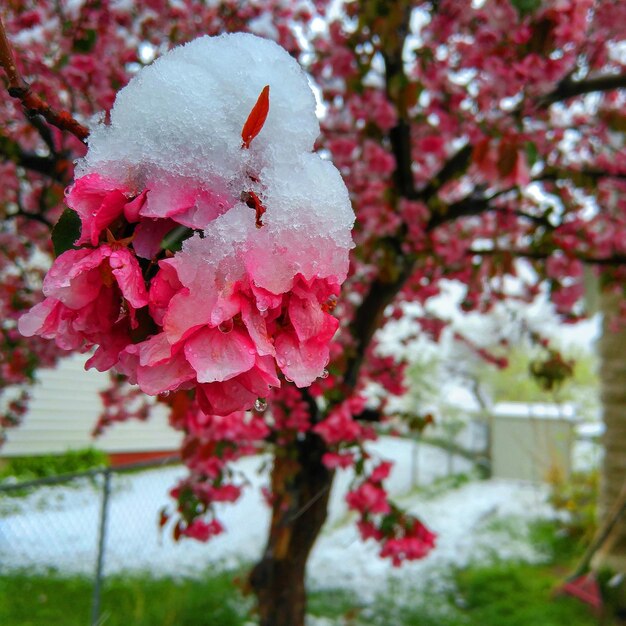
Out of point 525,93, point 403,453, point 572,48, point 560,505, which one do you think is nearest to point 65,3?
point 525,93

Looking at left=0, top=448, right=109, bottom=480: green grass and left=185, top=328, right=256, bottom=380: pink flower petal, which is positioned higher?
left=185, top=328, right=256, bottom=380: pink flower petal

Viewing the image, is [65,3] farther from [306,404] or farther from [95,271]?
[95,271]

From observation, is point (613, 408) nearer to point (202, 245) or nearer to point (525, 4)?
point (525, 4)

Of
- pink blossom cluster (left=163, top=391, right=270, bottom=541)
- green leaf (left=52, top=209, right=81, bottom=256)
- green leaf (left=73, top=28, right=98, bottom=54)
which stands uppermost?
green leaf (left=73, top=28, right=98, bottom=54)

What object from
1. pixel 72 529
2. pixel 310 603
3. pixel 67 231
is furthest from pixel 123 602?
pixel 67 231

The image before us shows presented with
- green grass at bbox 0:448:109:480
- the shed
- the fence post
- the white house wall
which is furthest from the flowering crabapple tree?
the shed

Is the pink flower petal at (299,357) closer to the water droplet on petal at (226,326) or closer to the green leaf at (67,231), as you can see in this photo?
the water droplet on petal at (226,326)

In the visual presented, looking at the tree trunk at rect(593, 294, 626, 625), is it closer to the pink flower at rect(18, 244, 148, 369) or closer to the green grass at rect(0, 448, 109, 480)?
the pink flower at rect(18, 244, 148, 369)
